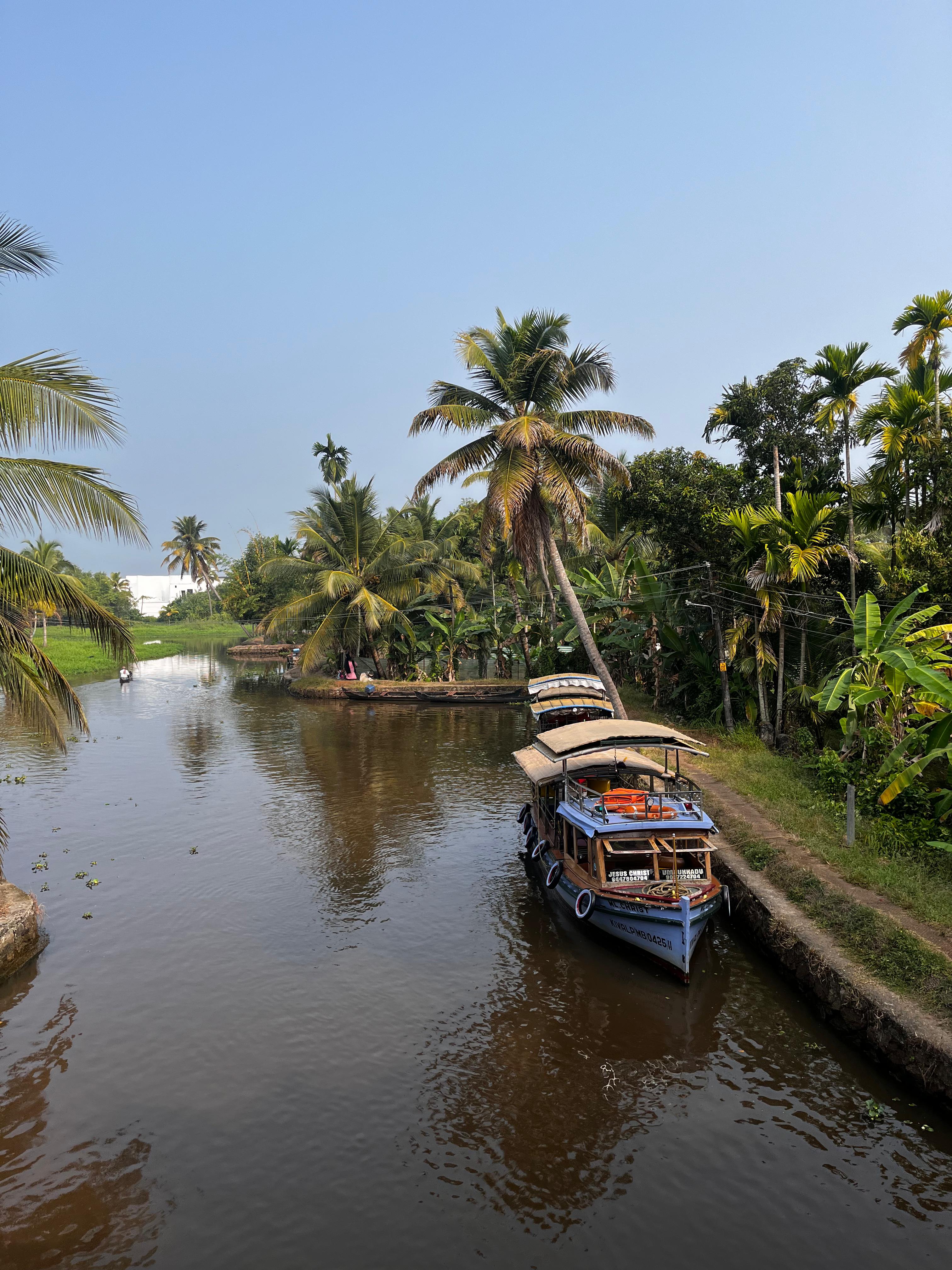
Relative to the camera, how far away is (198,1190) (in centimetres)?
772

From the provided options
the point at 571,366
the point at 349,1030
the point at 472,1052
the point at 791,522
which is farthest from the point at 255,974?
the point at 571,366

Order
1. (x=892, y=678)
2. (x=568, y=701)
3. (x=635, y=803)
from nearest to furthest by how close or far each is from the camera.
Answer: (x=635, y=803)
(x=892, y=678)
(x=568, y=701)

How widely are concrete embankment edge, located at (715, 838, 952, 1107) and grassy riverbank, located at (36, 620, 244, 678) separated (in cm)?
2182

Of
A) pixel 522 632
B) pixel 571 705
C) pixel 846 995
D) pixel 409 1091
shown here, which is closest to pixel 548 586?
pixel 571 705

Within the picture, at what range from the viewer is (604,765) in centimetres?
1474

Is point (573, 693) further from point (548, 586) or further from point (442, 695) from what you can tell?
point (442, 695)

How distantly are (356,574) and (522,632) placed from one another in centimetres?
900

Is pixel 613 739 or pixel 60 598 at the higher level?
pixel 60 598

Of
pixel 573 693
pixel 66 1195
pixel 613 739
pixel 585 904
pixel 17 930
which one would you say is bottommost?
pixel 66 1195

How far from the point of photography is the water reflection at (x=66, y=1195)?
275 inches

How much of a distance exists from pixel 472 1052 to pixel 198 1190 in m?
3.51

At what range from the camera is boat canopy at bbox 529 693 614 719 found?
21.1 m

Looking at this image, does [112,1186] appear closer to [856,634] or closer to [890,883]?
[890,883]

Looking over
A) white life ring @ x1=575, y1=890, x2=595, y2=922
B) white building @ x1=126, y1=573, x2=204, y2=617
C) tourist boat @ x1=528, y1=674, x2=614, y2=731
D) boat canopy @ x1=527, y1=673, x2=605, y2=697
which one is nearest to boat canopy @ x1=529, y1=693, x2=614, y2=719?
tourist boat @ x1=528, y1=674, x2=614, y2=731
